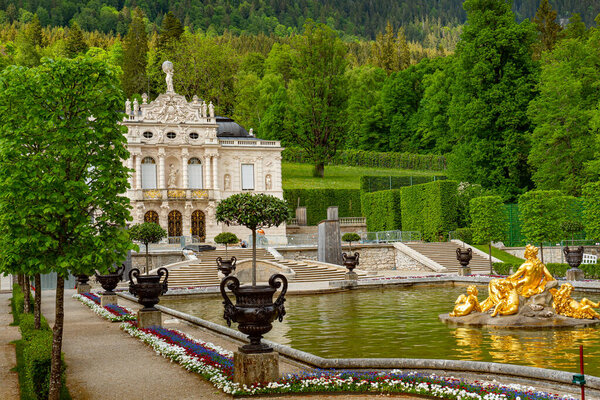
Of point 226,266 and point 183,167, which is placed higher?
point 183,167

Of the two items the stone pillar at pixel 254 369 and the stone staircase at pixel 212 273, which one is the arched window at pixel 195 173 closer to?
the stone staircase at pixel 212 273

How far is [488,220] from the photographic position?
113 ft

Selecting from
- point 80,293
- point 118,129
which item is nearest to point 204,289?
point 80,293

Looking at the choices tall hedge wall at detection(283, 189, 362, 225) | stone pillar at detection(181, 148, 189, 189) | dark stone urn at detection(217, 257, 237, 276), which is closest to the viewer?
dark stone urn at detection(217, 257, 237, 276)

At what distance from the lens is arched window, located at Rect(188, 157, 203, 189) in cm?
5150

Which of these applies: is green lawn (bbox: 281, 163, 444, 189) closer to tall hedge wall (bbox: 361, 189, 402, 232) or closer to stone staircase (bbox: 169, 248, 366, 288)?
tall hedge wall (bbox: 361, 189, 402, 232)

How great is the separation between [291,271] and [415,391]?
2407cm

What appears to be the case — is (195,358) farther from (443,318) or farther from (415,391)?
(443,318)

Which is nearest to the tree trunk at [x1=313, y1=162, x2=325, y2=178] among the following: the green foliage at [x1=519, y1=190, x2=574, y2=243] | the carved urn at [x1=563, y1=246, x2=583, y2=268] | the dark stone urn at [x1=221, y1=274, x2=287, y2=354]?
the green foliage at [x1=519, y1=190, x2=574, y2=243]

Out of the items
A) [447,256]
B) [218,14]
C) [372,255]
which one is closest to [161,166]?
[372,255]

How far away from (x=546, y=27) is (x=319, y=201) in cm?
2923

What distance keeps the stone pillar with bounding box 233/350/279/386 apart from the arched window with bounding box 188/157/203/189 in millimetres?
43300

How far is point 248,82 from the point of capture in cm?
8494

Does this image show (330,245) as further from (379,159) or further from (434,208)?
(379,159)
